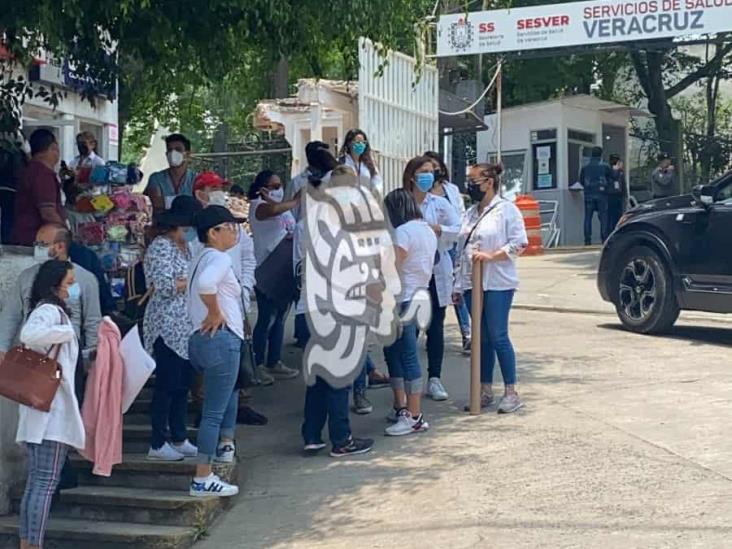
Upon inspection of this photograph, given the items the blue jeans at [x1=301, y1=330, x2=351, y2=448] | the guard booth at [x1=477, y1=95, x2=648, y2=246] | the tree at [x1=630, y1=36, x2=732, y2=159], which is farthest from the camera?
the tree at [x1=630, y1=36, x2=732, y2=159]

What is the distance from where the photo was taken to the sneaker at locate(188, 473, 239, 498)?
6375mm

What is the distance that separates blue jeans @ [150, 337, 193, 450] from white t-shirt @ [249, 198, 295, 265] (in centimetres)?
208

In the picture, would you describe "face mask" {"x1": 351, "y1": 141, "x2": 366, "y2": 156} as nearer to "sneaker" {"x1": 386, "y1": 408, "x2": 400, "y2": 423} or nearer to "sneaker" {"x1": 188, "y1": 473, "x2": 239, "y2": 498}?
"sneaker" {"x1": 386, "y1": 408, "x2": 400, "y2": 423}

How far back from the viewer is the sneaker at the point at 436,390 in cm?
832

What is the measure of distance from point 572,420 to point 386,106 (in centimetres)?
739

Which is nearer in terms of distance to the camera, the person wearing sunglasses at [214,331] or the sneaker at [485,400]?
the person wearing sunglasses at [214,331]

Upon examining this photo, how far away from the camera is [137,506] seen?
645 cm

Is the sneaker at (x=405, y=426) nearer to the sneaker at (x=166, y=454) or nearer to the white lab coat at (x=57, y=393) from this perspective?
the sneaker at (x=166, y=454)

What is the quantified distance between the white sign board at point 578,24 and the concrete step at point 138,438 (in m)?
11.3

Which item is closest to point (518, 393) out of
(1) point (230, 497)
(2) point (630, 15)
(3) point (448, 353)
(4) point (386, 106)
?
(3) point (448, 353)

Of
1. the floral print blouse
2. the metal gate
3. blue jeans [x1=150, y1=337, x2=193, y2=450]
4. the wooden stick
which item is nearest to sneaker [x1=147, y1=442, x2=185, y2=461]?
blue jeans [x1=150, y1=337, x2=193, y2=450]

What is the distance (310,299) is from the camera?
7.62m

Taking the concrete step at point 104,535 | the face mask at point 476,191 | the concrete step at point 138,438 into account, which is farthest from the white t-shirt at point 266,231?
the concrete step at point 104,535

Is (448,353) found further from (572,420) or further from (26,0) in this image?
(26,0)
